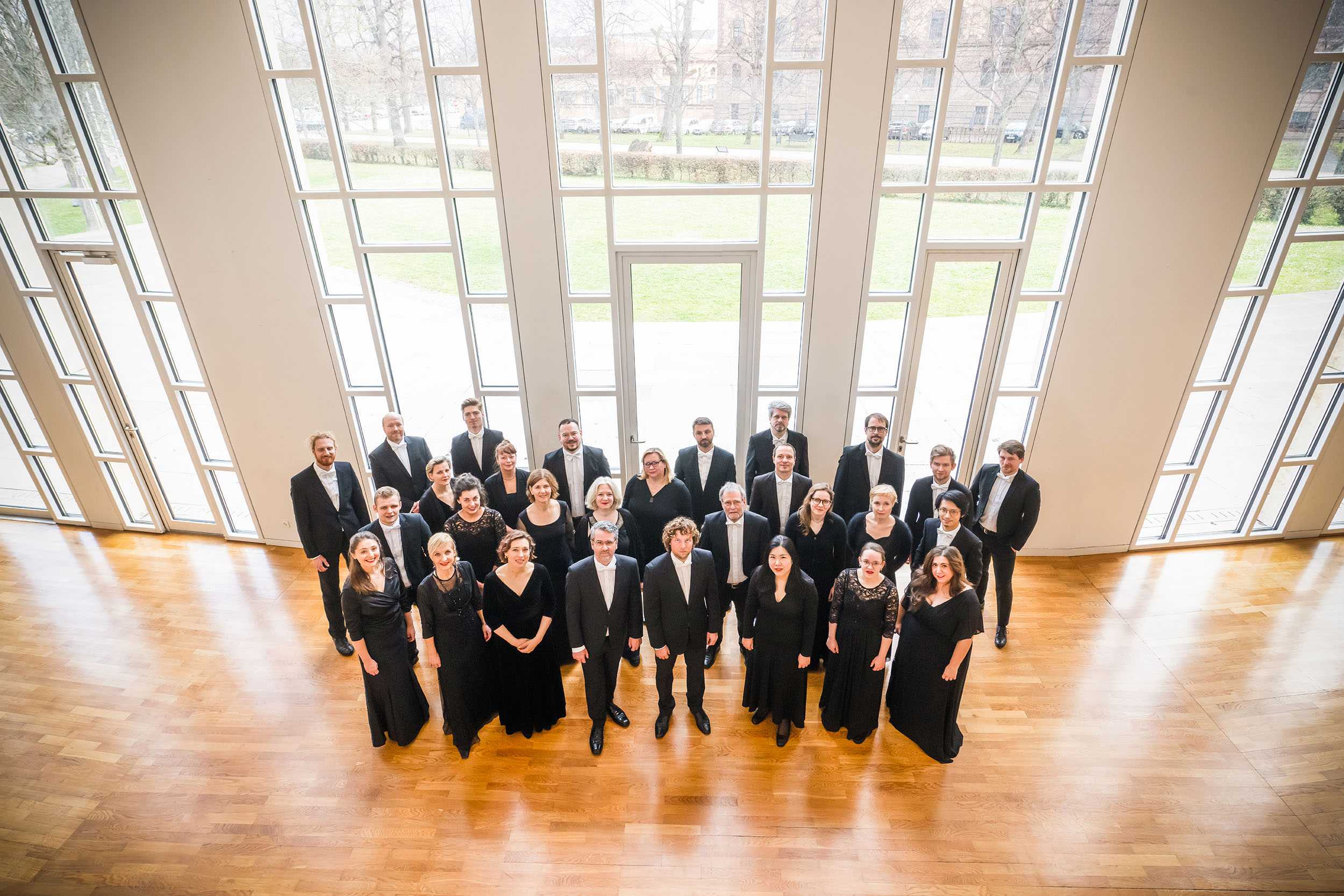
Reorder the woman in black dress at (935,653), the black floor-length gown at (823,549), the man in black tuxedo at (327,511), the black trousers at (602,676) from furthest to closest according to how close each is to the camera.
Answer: the man in black tuxedo at (327,511) → the black floor-length gown at (823,549) → the black trousers at (602,676) → the woman in black dress at (935,653)

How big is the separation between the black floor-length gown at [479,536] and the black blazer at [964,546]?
279 centimetres

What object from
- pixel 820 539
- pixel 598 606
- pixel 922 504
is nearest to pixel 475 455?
pixel 598 606

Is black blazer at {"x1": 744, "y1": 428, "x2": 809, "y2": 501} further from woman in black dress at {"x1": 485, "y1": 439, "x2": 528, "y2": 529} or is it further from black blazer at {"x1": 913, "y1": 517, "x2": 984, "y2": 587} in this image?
woman in black dress at {"x1": 485, "y1": 439, "x2": 528, "y2": 529}

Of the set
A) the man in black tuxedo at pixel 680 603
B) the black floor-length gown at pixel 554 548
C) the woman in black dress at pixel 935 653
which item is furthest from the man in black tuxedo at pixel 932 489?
the black floor-length gown at pixel 554 548

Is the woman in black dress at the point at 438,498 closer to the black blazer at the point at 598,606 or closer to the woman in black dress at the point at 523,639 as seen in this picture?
the woman in black dress at the point at 523,639

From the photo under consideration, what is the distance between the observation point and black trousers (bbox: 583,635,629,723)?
404 cm

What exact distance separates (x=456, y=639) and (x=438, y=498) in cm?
115

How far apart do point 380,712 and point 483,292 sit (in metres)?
3.23

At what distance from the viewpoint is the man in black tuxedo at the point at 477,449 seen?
516cm

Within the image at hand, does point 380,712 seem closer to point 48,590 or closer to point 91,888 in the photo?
point 91,888

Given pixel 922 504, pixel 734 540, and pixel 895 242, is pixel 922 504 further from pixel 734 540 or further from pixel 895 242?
pixel 895 242

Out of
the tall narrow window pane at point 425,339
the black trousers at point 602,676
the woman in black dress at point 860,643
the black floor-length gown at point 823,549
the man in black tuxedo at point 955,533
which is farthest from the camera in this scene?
the tall narrow window pane at point 425,339

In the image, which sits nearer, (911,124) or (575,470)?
(911,124)

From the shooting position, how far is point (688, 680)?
423 cm
